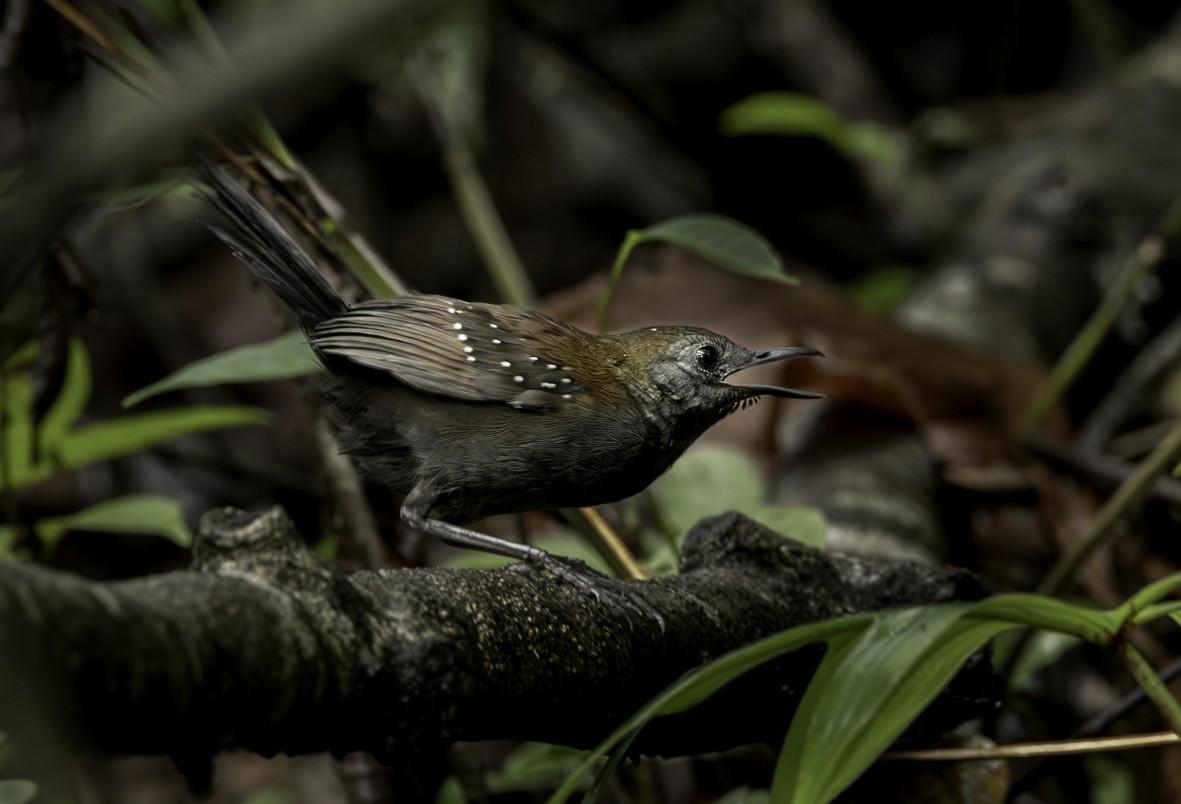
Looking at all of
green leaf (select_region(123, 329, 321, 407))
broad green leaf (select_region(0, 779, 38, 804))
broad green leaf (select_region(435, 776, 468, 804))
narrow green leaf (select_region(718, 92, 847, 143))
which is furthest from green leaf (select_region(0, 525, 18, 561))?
narrow green leaf (select_region(718, 92, 847, 143))

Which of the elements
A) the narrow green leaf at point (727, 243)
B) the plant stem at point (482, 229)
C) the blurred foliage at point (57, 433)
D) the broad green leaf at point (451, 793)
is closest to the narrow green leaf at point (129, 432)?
the blurred foliage at point (57, 433)

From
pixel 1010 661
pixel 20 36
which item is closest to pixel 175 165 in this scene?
pixel 20 36

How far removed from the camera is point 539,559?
2.67m

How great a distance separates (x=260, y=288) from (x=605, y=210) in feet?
13.8

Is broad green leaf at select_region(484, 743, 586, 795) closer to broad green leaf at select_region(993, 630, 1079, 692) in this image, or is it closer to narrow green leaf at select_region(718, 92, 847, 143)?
broad green leaf at select_region(993, 630, 1079, 692)

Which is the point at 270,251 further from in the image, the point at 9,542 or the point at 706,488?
the point at 9,542

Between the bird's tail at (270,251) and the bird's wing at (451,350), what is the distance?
91mm

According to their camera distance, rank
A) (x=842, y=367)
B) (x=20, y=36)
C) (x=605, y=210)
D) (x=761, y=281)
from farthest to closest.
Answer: (x=605, y=210) < (x=761, y=281) < (x=842, y=367) < (x=20, y=36)

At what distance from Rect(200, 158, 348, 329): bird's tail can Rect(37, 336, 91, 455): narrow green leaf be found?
111 centimetres

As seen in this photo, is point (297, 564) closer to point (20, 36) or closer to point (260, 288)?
point (260, 288)

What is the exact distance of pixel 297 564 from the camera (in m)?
1.69

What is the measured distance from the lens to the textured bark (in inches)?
51.0

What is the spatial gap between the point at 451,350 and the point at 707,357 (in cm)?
72

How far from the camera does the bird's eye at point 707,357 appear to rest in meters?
3.33
